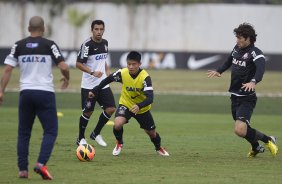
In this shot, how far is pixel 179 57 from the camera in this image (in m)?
50.0

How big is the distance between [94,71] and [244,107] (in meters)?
3.30

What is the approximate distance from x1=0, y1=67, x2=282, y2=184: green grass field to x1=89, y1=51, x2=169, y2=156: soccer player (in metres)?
0.46

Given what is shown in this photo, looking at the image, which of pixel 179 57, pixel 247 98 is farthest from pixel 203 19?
pixel 247 98

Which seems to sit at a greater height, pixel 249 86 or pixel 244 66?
pixel 244 66

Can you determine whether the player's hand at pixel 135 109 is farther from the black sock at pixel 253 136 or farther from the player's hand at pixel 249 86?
the black sock at pixel 253 136

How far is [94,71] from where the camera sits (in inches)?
619

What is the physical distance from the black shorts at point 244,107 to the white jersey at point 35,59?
4.26 metres

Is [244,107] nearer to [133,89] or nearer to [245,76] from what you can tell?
[245,76]

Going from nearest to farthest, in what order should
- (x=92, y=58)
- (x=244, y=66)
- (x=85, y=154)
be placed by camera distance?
(x=85, y=154)
(x=244, y=66)
(x=92, y=58)

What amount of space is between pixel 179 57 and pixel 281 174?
38.2 meters

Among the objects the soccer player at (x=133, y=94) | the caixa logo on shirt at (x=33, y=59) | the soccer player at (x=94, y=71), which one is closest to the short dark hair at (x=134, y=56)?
the soccer player at (x=133, y=94)

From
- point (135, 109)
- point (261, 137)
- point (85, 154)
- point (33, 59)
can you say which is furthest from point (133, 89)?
point (33, 59)

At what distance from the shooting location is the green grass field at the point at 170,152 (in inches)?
452

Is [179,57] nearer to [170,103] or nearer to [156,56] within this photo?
[156,56]
